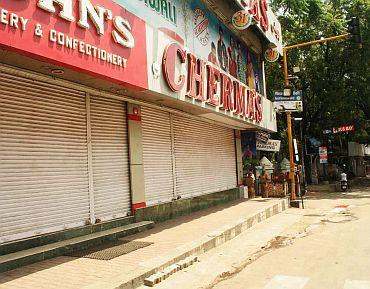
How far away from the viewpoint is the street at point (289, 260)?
6387mm

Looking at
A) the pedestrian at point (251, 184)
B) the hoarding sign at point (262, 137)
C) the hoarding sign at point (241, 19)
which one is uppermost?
the hoarding sign at point (241, 19)

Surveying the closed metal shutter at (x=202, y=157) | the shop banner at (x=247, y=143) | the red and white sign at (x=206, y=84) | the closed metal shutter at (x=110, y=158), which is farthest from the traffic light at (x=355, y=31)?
the closed metal shutter at (x=110, y=158)

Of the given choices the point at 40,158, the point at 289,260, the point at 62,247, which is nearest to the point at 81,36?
the point at 40,158

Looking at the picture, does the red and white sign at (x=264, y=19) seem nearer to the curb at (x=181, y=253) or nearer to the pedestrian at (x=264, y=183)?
the pedestrian at (x=264, y=183)

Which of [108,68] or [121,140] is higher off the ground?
[108,68]

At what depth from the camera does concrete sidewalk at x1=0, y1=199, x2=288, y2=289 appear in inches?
240

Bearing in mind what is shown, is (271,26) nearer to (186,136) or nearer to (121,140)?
(186,136)

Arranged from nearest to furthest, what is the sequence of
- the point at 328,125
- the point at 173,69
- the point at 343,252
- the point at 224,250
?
1. the point at 343,252
2. the point at 224,250
3. the point at 173,69
4. the point at 328,125

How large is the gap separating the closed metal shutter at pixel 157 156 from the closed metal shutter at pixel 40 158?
→ 277 centimetres

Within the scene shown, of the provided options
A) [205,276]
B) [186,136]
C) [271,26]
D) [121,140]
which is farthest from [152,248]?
[271,26]

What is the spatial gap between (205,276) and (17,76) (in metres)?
4.92

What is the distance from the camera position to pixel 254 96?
701 inches

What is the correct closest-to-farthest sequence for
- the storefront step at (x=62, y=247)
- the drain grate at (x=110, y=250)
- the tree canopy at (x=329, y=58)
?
the storefront step at (x=62, y=247) → the drain grate at (x=110, y=250) → the tree canopy at (x=329, y=58)

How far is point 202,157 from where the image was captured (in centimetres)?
1573
